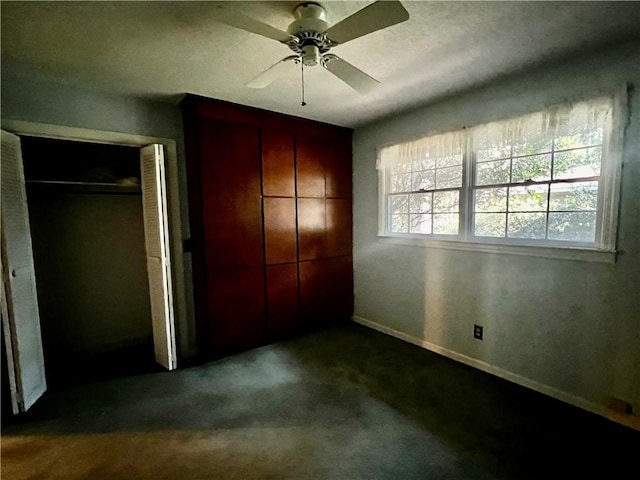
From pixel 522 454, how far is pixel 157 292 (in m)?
2.92

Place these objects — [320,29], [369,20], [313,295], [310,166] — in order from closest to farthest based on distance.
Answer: [369,20], [320,29], [310,166], [313,295]

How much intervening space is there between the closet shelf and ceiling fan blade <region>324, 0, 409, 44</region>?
2645 millimetres

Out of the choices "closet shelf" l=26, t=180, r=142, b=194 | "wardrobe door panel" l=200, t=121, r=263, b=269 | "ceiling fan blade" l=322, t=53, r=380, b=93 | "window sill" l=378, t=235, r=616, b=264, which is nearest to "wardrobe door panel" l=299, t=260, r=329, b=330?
"wardrobe door panel" l=200, t=121, r=263, b=269

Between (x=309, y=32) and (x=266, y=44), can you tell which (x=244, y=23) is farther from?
(x=266, y=44)

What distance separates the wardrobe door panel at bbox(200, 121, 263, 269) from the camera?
2822mm

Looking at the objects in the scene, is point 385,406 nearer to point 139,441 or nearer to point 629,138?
point 139,441

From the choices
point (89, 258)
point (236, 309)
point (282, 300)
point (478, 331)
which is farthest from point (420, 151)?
point (89, 258)

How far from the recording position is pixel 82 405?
88.2 inches

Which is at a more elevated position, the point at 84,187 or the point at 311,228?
the point at 84,187

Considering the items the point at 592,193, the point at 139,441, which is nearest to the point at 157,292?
the point at 139,441

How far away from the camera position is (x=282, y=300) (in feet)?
11.1

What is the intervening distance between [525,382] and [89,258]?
4146mm

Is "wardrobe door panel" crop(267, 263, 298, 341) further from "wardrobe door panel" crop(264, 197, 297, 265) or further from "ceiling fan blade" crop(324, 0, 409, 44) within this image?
"ceiling fan blade" crop(324, 0, 409, 44)

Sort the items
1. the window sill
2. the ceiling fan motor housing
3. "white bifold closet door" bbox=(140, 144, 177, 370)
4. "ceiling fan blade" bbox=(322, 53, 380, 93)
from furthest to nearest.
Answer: "white bifold closet door" bbox=(140, 144, 177, 370), the window sill, "ceiling fan blade" bbox=(322, 53, 380, 93), the ceiling fan motor housing
